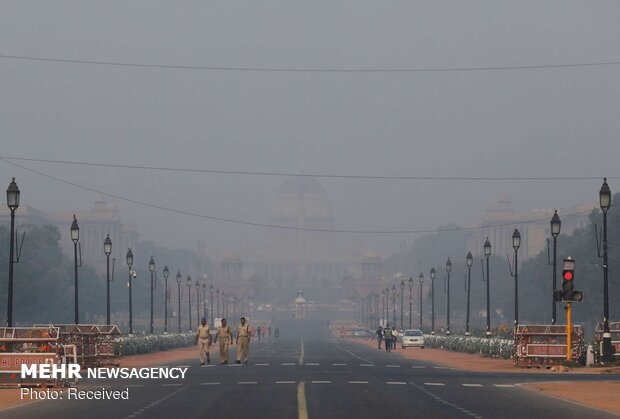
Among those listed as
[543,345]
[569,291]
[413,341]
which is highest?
[569,291]

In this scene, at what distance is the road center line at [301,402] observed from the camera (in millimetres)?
29938

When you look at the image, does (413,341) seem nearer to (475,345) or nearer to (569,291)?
(475,345)

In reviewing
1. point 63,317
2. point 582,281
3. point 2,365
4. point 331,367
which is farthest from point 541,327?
point 63,317

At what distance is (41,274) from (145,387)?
12912 centimetres

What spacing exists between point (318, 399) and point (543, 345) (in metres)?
23.7

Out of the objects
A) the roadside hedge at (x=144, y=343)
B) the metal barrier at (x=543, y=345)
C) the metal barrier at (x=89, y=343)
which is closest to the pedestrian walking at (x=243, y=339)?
the metal barrier at (x=89, y=343)

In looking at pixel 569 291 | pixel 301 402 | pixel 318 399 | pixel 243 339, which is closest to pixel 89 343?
pixel 243 339

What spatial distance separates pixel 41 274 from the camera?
167750mm

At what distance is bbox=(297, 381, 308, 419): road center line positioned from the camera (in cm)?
2994

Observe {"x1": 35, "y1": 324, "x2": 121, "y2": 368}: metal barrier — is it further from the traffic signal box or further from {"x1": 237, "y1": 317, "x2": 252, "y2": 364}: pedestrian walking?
the traffic signal box

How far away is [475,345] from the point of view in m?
83.9

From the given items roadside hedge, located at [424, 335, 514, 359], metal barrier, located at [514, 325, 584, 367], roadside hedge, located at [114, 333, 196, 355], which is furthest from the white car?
metal barrier, located at [514, 325, 584, 367]

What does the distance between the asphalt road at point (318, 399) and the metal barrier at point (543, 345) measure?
7751 millimetres

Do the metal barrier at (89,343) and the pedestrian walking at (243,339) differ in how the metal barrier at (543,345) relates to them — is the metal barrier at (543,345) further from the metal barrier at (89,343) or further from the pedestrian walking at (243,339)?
the metal barrier at (89,343)
